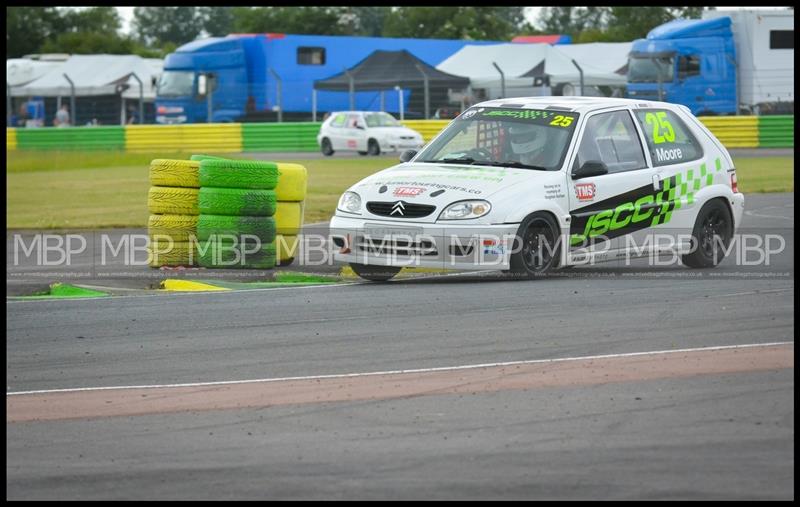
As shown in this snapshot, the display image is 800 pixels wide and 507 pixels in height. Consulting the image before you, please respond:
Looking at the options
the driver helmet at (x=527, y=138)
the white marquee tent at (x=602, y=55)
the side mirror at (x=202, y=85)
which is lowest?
the driver helmet at (x=527, y=138)

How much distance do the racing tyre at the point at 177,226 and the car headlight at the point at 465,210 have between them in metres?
2.81

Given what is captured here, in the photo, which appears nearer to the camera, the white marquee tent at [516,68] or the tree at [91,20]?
the white marquee tent at [516,68]

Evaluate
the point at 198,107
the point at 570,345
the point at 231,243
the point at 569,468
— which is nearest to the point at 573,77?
the point at 198,107

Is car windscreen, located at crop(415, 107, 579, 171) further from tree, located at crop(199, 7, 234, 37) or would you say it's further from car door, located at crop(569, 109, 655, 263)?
tree, located at crop(199, 7, 234, 37)

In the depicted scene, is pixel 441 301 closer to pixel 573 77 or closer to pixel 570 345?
pixel 570 345

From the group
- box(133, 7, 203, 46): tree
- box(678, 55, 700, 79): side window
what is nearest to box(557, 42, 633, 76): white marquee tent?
box(678, 55, 700, 79): side window

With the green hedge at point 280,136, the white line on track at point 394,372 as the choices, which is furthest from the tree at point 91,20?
the white line on track at point 394,372

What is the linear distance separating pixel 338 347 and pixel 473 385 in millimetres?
1418

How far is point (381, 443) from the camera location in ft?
19.5

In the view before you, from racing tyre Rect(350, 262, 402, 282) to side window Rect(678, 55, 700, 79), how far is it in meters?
27.2

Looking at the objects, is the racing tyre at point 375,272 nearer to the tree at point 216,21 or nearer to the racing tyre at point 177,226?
the racing tyre at point 177,226

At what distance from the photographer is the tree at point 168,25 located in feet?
485

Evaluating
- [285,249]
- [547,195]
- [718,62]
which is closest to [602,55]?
[718,62]

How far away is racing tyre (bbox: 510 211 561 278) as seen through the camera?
10.8m
